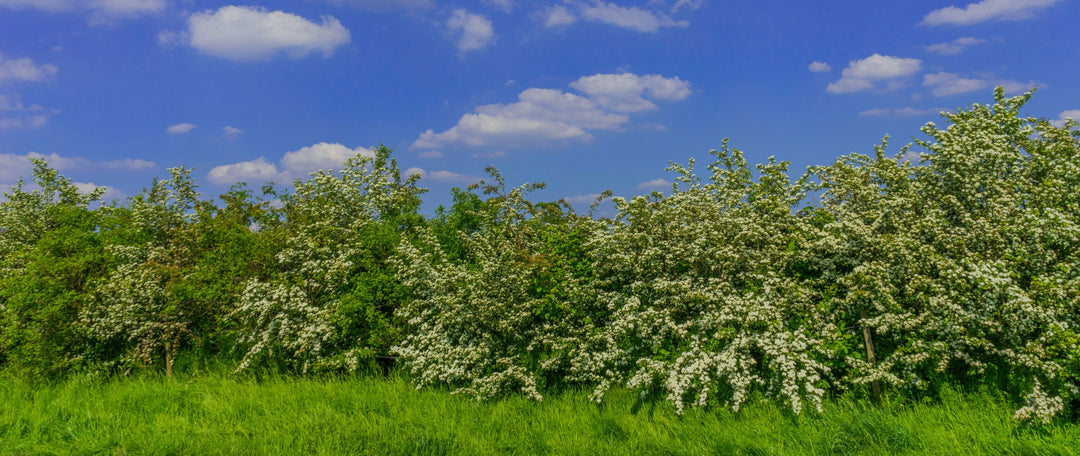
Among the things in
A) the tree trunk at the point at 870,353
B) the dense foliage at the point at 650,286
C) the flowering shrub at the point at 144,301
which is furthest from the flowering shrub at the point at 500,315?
the flowering shrub at the point at 144,301

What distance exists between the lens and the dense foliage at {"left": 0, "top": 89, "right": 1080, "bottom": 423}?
8281 millimetres

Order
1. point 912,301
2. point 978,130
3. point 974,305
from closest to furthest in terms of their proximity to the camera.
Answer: point 974,305 → point 912,301 → point 978,130

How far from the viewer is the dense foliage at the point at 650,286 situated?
326 inches

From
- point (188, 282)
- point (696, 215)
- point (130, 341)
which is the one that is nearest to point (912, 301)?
point (696, 215)

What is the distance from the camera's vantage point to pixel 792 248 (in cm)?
977

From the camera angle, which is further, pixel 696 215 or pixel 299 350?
pixel 299 350

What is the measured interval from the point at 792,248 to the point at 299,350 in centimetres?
977

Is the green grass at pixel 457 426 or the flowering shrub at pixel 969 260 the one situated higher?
the flowering shrub at pixel 969 260

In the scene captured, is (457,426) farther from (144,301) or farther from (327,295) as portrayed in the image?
(144,301)

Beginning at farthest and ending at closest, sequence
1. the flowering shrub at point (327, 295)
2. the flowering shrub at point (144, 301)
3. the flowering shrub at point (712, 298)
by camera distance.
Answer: the flowering shrub at point (144, 301)
the flowering shrub at point (327, 295)
the flowering shrub at point (712, 298)

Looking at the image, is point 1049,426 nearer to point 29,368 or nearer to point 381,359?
point 381,359

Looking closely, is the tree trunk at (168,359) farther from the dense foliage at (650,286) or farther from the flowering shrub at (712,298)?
the flowering shrub at (712,298)

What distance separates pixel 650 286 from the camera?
33.3 feet

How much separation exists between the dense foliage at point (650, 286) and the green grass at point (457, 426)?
39cm
